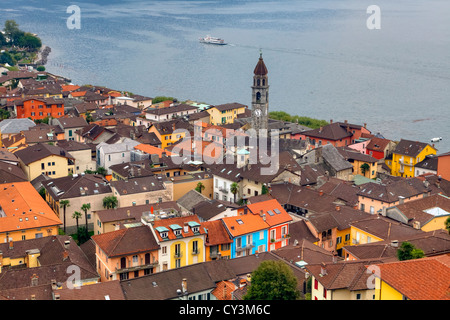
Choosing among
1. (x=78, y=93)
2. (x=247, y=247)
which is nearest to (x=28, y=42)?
(x=78, y=93)

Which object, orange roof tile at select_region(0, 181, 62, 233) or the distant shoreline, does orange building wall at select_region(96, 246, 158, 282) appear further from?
the distant shoreline

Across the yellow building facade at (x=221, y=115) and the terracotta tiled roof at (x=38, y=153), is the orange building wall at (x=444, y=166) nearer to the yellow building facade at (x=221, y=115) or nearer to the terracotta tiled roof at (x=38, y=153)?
the yellow building facade at (x=221, y=115)

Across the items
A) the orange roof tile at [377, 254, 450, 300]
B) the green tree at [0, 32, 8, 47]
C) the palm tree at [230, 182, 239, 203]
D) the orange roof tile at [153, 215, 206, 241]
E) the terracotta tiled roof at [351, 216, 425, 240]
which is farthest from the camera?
the green tree at [0, 32, 8, 47]

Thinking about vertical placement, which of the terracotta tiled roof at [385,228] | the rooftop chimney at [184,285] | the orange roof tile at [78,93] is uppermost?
the orange roof tile at [78,93]

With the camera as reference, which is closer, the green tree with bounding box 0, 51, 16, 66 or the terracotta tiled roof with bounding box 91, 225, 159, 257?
the terracotta tiled roof with bounding box 91, 225, 159, 257

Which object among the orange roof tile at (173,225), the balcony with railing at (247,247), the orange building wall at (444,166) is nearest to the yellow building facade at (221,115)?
the orange building wall at (444,166)

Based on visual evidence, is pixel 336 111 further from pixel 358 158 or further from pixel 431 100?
pixel 358 158

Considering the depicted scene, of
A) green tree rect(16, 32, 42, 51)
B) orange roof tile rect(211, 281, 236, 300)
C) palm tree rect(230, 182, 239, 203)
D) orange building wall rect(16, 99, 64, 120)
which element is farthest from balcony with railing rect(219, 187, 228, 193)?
green tree rect(16, 32, 42, 51)

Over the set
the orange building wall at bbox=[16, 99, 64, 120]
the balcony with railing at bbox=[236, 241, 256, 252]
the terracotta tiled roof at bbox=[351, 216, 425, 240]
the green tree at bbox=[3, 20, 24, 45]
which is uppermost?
the green tree at bbox=[3, 20, 24, 45]
